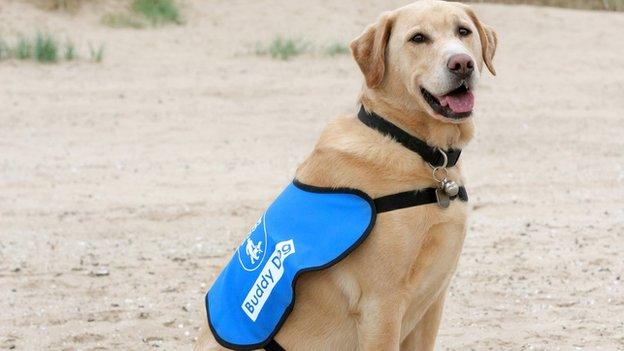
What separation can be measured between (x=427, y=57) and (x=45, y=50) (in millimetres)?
9464

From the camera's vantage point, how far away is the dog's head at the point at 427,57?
408 cm

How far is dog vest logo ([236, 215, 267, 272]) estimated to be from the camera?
4223 mm

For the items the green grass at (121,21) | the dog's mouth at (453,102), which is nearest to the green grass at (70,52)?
the green grass at (121,21)

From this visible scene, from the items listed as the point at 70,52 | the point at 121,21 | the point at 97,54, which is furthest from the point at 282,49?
the point at 70,52

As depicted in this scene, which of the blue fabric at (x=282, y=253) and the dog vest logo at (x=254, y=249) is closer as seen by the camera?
the blue fabric at (x=282, y=253)

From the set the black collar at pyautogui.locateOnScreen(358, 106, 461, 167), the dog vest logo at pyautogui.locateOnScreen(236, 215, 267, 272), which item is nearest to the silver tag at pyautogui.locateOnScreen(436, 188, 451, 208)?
the black collar at pyautogui.locateOnScreen(358, 106, 461, 167)

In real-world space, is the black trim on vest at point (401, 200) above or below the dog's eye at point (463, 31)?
below

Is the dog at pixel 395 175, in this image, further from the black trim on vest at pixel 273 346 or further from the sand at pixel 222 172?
the sand at pixel 222 172

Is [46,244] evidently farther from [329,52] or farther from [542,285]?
[329,52]

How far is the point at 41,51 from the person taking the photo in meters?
12.9

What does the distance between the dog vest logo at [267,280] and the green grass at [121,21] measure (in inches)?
447

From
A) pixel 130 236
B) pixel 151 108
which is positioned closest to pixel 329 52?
pixel 151 108

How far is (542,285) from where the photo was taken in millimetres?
6430

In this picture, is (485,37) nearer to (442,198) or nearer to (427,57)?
(427,57)
